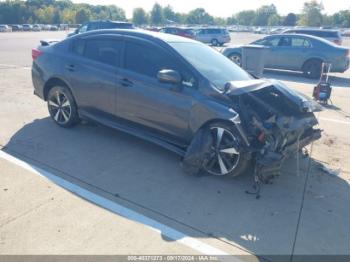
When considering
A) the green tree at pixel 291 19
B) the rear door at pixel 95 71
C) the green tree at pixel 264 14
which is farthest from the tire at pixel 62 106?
the green tree at pixel 264 14

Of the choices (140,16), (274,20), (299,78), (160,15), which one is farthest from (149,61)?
(140,16)

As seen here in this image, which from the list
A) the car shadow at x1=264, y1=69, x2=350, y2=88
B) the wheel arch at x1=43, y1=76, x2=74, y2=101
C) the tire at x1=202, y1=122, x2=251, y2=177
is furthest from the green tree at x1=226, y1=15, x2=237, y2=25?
the tire at x1=202, y1=122, x2=251, y2=177

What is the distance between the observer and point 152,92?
4.76 m

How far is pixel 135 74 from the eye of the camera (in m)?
4.96

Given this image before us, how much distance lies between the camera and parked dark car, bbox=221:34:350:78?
12.8m

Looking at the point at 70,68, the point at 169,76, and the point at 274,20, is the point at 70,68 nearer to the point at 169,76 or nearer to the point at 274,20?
the point at 169,76

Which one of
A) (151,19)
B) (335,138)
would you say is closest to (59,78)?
(335,138)

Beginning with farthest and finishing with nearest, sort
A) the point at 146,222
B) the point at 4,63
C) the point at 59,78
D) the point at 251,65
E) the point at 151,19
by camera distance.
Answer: the point at 151,19, the point at 4,63, the point at 251,65, the point at 59,78, the point at 146,222

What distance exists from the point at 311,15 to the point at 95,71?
92.0 m

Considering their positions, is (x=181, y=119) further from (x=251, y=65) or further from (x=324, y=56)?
(x=324, y=56)

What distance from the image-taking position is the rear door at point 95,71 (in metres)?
5.23

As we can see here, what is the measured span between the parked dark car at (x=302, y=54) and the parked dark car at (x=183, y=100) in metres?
7.93

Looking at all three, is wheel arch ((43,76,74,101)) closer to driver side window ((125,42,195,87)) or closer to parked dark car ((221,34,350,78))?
driver side window ((125,42,195,87))

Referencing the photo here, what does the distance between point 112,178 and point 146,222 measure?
106cm
